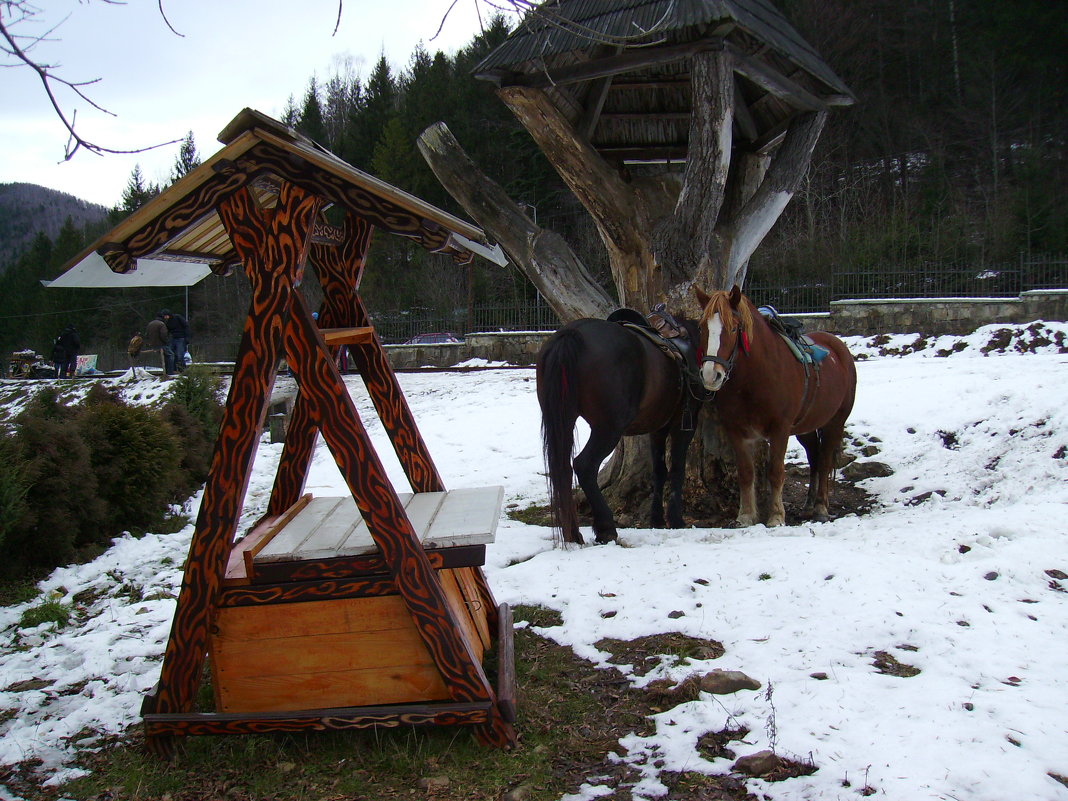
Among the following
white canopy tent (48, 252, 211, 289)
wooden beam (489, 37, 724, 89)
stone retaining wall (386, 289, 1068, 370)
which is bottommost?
stone retaining wall (386, 289, 1068, 370)

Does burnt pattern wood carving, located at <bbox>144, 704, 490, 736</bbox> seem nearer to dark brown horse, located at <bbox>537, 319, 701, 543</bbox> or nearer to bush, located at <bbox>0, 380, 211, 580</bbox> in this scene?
dark brown horse, located at <bbox>537, 319, 701, 543</bbox>

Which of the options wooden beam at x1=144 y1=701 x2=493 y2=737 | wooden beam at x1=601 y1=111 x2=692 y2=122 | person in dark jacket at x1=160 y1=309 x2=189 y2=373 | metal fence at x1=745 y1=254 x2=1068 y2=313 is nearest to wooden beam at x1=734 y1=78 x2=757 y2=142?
wooden beam at x1=601 y1=111 x2=692 y2=122

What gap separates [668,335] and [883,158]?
27136mm

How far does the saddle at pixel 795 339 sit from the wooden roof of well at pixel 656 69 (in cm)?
181

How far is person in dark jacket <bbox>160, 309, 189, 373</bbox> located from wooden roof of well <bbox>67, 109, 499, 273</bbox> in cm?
1840

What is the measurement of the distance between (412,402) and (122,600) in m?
9.50

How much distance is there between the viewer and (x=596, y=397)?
5.41m

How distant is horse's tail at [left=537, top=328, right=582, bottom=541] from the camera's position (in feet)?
17.2

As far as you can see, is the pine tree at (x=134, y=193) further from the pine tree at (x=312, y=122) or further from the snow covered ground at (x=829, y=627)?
the snow covered ground at (x=829, y=627)

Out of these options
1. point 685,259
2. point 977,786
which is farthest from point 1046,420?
point 977,786

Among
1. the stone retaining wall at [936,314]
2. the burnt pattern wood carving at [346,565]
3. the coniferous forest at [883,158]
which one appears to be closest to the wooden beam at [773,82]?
the burnt pattern wood carving at [346,565]

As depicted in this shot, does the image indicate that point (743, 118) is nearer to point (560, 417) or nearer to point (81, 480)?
point (560, 417)

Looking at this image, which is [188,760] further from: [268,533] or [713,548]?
[713,548]

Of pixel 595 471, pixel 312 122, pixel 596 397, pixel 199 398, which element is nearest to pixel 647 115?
pixel 596 397
